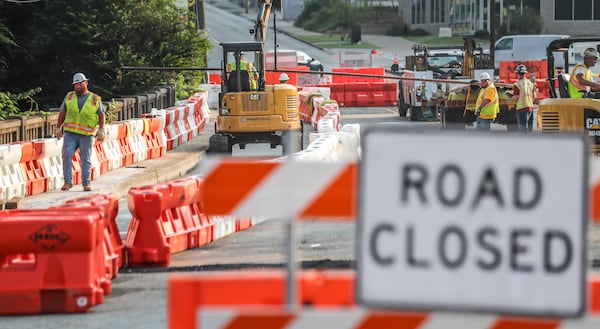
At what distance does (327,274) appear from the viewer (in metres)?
5.77

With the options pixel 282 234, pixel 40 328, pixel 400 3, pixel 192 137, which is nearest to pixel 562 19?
pixel 400 3

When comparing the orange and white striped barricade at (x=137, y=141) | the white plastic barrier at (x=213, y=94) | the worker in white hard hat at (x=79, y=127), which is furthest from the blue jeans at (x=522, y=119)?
the white plastic barrier at (x=213, y=94)

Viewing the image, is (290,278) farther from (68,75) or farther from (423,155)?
(68,75)

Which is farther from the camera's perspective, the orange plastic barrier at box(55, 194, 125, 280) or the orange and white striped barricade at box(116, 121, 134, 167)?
the orange and white striped barricade at box(116, 121, 134, 167)

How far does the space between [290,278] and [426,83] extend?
3343cm

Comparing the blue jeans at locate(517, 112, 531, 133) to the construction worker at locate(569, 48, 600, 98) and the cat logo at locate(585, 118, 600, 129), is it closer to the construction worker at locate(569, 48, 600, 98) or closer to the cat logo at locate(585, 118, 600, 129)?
the construction worker at locate(569, 48, 600, 98)

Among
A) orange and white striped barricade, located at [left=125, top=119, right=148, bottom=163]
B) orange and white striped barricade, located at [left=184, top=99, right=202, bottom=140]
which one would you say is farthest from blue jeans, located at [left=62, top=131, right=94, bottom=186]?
orange and white striped barricade, located at [left=184, top=99, right=202, bottom=140]

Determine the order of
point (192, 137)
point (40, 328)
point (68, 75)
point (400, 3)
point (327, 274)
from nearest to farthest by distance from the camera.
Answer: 1. point (327, 274)
2. point (40, 328)
3. point (192, 137)
4. point (68, 75)
5. point (400, 3)

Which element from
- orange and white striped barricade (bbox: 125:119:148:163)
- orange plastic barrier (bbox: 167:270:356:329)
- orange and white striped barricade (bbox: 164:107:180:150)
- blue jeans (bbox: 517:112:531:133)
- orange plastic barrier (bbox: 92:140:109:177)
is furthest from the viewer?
orange and white striped barricade (bbox: 164:107:180:150)

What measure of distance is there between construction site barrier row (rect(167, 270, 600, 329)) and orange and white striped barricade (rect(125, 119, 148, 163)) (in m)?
20.0

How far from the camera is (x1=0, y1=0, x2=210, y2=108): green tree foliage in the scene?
138 ft

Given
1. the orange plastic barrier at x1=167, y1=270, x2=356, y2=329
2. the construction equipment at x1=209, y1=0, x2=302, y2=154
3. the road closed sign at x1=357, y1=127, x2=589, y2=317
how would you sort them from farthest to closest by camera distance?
the construction equipment at x1=209, y1=0, x2=302, y2=154, the orange plastic barrier at x1=167, y1=270, x2=356, y2=329, the road closed sign at x1=357, y1=127, x2=589, y2=317

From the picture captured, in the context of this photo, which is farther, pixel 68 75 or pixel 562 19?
pixel 562 19

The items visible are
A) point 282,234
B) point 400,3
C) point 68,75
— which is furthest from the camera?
point 400,3
